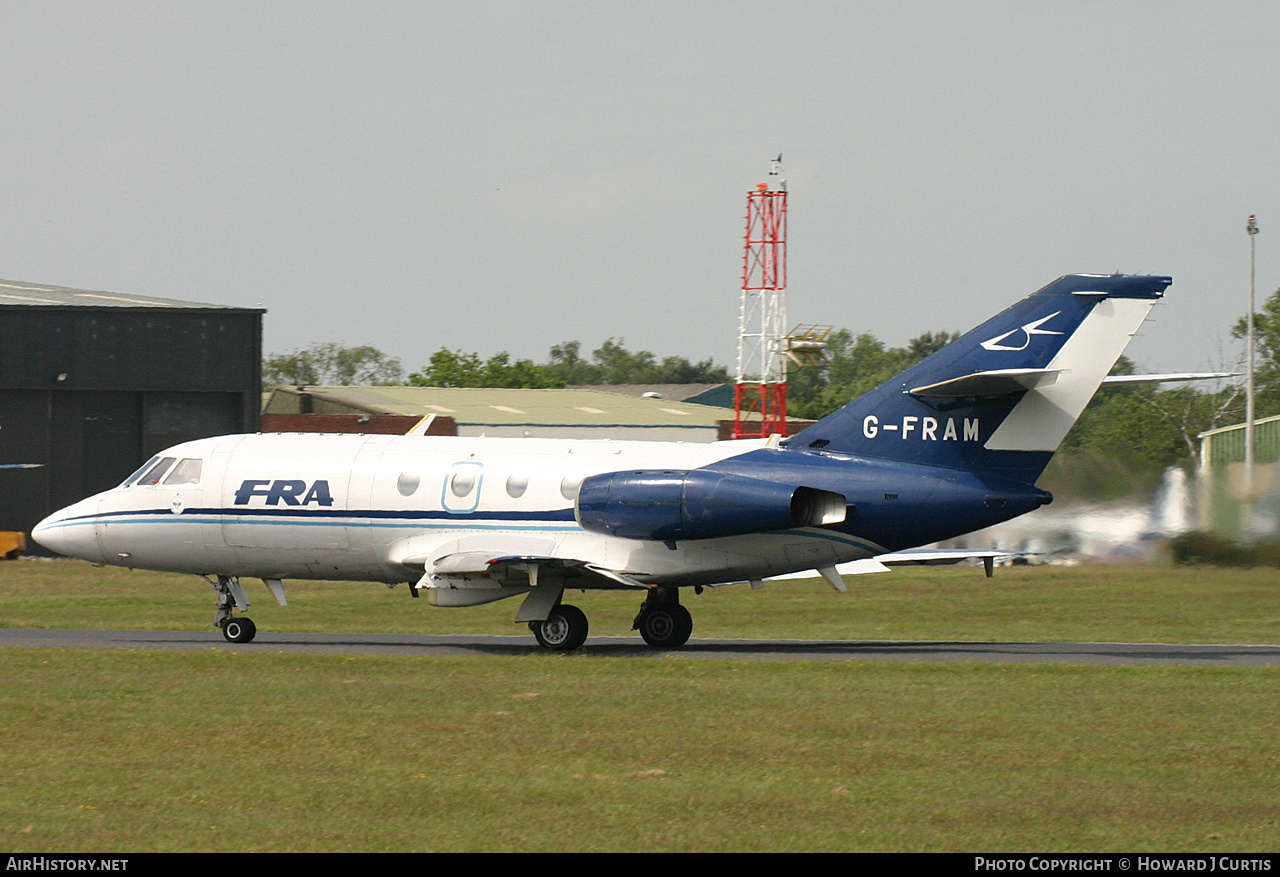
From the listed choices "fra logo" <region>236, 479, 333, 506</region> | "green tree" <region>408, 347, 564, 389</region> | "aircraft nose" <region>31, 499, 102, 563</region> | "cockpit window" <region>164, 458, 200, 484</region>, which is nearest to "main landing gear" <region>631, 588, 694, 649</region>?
"fra logo" <region>236, 479, 333, 506</region>

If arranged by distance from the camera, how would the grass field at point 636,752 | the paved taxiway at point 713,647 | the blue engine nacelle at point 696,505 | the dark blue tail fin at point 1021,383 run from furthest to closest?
the paved taxiway at point 713,647 → the blue engine nacelle at point 696,505 → the dark blue tail fin at point 1021,383 → the grass field at point 636,752

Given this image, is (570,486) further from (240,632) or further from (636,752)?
(636,752)

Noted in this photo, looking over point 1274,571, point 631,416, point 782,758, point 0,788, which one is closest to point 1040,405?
point 1274,571

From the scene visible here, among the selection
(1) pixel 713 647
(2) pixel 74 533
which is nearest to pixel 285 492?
(2) pixel 74 533

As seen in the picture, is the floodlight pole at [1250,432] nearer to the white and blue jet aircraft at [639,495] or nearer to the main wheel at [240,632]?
the white and blue jet aircraft at [639,495]

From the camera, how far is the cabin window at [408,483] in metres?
23.8

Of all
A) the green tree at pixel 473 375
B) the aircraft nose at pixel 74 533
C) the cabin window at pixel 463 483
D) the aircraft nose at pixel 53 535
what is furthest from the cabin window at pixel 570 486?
the green tree at pixel 473 375

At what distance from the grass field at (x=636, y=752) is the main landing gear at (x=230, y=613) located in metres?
1.66

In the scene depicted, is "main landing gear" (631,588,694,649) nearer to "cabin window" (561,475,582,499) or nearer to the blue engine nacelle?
the blue engine nacelle

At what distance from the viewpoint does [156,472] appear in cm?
2531

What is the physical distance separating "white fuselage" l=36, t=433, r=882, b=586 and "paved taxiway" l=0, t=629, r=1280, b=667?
49.3 inches

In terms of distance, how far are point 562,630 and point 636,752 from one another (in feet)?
31.3

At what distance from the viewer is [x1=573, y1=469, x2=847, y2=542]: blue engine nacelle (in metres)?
21.8
